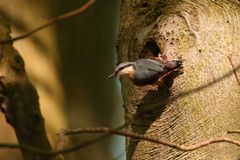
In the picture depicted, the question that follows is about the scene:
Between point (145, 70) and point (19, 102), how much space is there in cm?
95

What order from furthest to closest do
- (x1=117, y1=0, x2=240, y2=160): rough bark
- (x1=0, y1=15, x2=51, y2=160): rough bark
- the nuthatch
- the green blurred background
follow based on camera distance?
the green blurred background → the nuthatch → (x1=117, y1=0, x2=240, y2=160): rough bark → (x1=0, y1=15, x2=51, y2=160): rough bark

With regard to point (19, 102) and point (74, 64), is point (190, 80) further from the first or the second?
point (74, 64)

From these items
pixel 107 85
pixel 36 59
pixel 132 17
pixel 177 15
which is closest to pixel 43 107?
pixel 36 59

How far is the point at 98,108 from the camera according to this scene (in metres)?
3.10

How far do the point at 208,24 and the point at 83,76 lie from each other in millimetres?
1185

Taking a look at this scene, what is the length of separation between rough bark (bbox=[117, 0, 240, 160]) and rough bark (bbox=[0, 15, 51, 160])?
63 cm

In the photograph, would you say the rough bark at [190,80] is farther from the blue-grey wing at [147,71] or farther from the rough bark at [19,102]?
the rough bark at [19,102]

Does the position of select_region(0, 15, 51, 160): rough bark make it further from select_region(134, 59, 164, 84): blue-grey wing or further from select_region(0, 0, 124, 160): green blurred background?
select_region(0, 0, 124, 160): green blurred background

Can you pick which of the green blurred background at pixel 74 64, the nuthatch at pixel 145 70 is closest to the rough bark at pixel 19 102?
the nuthatch at pixel 145 70

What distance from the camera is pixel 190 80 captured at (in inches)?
77.2

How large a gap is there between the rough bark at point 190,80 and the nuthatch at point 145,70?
1.4 inches

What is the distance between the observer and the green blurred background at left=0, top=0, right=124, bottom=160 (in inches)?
108

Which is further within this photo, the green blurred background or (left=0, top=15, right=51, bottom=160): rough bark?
the green blurred background

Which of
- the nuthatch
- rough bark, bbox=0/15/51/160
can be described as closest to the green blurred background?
the nuthatch
